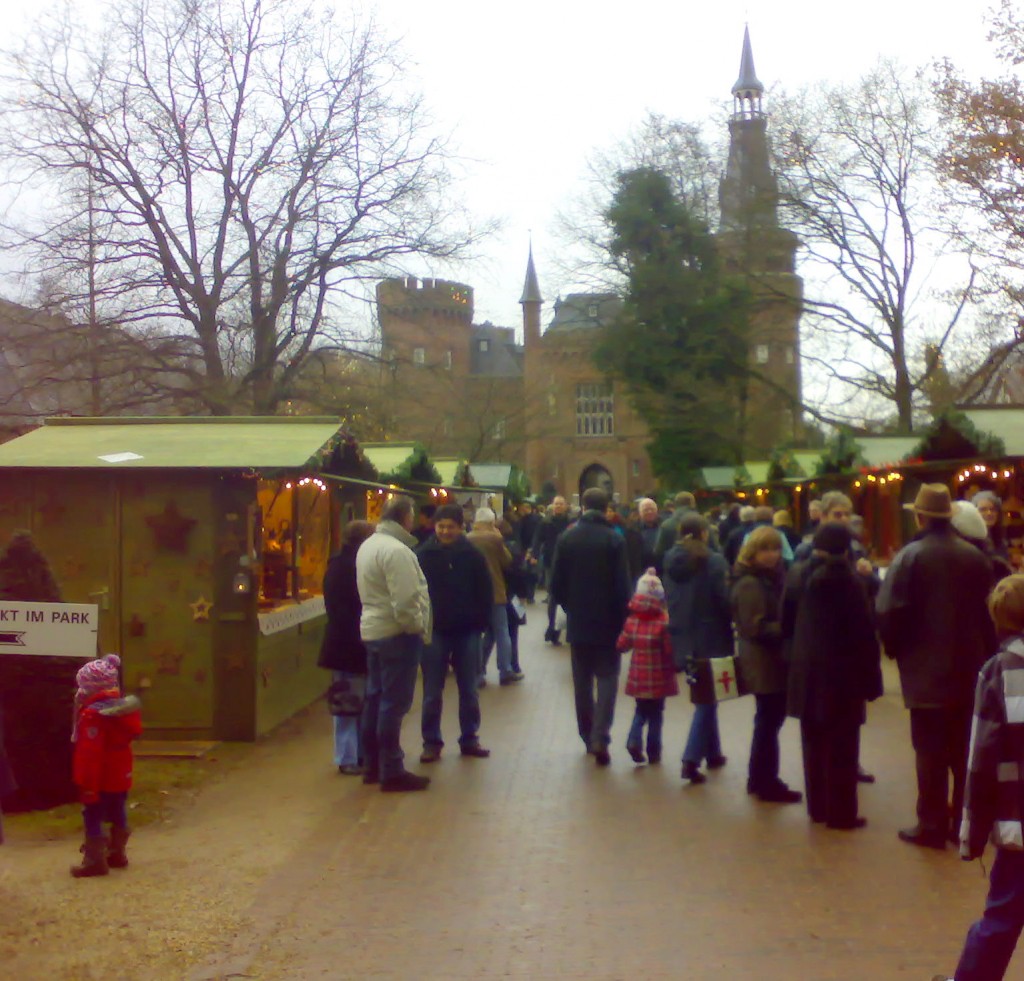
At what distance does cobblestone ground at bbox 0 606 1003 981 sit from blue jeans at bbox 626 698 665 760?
27 centimetres

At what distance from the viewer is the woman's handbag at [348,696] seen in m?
9.33

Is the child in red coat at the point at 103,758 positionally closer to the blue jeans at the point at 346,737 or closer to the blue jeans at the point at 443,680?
the blue jeans at the point at 346,737

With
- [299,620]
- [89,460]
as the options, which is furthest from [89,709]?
[299,620]

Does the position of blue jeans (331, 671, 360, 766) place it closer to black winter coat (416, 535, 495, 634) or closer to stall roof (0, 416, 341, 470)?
black winter coat (416, 535, 495, 634)

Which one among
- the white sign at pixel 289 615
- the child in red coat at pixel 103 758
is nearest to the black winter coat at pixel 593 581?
the white sign at pixel 289 615

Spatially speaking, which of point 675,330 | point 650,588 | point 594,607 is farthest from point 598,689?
point 675,330

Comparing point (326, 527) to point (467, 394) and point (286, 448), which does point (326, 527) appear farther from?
point (467, 394)

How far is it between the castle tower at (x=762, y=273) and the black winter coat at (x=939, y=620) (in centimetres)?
3291

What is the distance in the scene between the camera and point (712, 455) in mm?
47562

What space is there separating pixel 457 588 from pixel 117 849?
353 cm

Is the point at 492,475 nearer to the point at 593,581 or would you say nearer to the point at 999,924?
the point at 593,581

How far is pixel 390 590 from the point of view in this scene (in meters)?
8.65

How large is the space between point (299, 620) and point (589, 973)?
7.07 m

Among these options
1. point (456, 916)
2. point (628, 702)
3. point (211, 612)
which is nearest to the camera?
point (456, 916)
